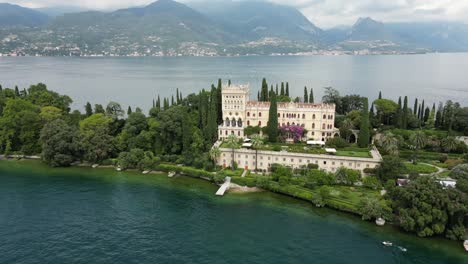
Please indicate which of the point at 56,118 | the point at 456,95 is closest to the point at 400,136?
the point at 56,118

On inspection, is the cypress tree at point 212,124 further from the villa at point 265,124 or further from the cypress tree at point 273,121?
the cypress tree at point 273,121

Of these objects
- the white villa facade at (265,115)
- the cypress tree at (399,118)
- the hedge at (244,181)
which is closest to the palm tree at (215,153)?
the hedge at (244,181)

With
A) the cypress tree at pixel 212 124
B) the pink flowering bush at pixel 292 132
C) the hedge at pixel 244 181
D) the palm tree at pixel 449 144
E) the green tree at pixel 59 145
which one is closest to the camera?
the hedge at pixel 244 181

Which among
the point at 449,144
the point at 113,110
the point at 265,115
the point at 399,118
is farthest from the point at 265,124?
the point at 113,110

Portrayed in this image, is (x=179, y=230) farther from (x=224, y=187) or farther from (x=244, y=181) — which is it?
(x=244, y=181)

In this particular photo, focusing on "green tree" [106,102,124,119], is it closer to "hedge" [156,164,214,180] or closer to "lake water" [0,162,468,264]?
"hedge" [156,164,214,180]

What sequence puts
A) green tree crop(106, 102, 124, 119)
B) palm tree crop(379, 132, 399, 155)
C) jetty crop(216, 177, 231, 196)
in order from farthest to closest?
green tree crop(106, 102, 124, 119) → palm tree crop(379, 132, 399, 155) → jetty crop(216, 177, 231, 196)

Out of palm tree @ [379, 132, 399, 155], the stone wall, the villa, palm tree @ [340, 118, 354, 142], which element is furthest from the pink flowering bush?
palm tree @ [379, 132, 399, 155]
